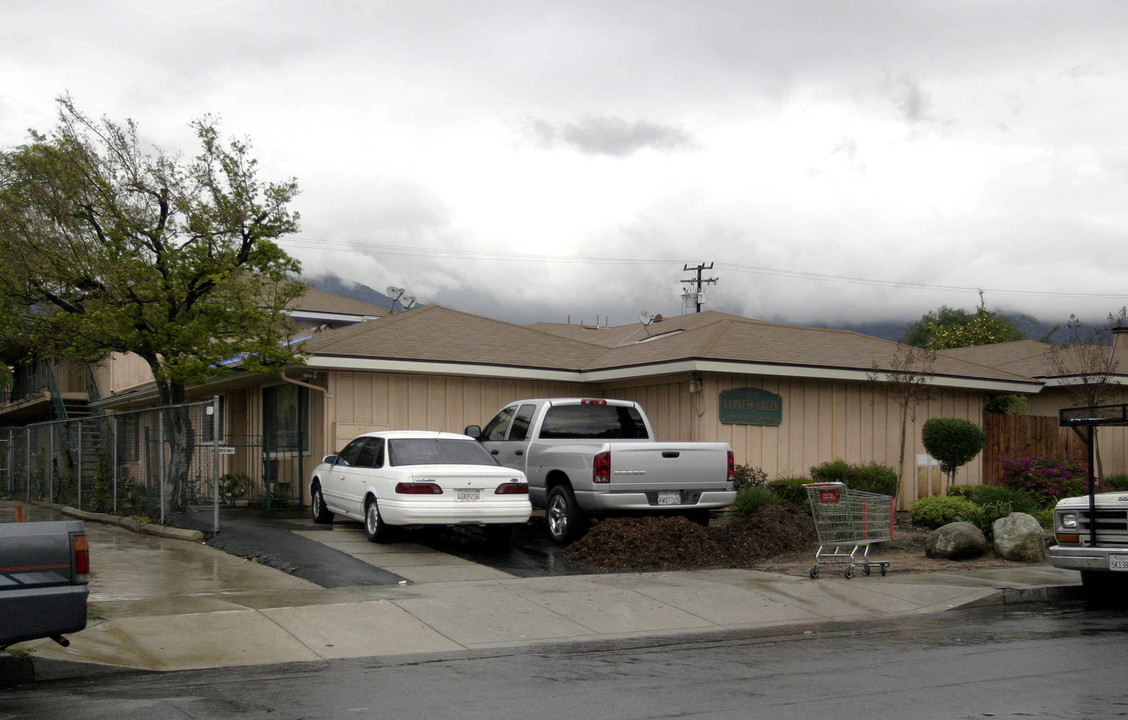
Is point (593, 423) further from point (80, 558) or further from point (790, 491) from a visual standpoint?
point (80, 558)

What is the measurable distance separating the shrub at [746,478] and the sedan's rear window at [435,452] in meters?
4.58

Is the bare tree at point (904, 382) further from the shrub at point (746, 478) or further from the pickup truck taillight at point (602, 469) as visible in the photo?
the pickup truck taillight at point (602, 469)

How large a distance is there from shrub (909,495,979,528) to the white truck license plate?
719 centimetres

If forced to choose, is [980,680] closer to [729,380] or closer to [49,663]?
[49,663]

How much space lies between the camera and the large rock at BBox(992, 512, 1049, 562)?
14156 millimetres

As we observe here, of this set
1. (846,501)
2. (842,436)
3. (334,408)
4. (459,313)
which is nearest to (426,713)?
(846,501)

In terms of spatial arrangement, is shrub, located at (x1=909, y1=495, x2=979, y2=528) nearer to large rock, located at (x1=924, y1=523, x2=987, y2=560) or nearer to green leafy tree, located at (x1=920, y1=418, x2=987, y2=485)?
large rock, located at (x1=924, y1=523, x2=987, y2=560)

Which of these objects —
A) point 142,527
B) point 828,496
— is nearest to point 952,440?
point 828,496

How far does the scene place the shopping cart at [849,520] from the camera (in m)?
12.5

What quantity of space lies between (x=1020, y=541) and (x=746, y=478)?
443 cm

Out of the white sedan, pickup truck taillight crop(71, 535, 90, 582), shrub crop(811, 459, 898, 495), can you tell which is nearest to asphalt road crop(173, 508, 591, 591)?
the white sedan

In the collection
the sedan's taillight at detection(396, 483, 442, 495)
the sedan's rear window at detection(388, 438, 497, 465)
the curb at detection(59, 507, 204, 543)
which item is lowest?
the curb at detection(59, 507, 204, 543)

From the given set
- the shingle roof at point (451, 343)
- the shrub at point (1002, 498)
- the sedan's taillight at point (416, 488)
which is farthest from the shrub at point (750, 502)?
the shingle roof at point (451, 343)

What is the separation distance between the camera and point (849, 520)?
12594mm
